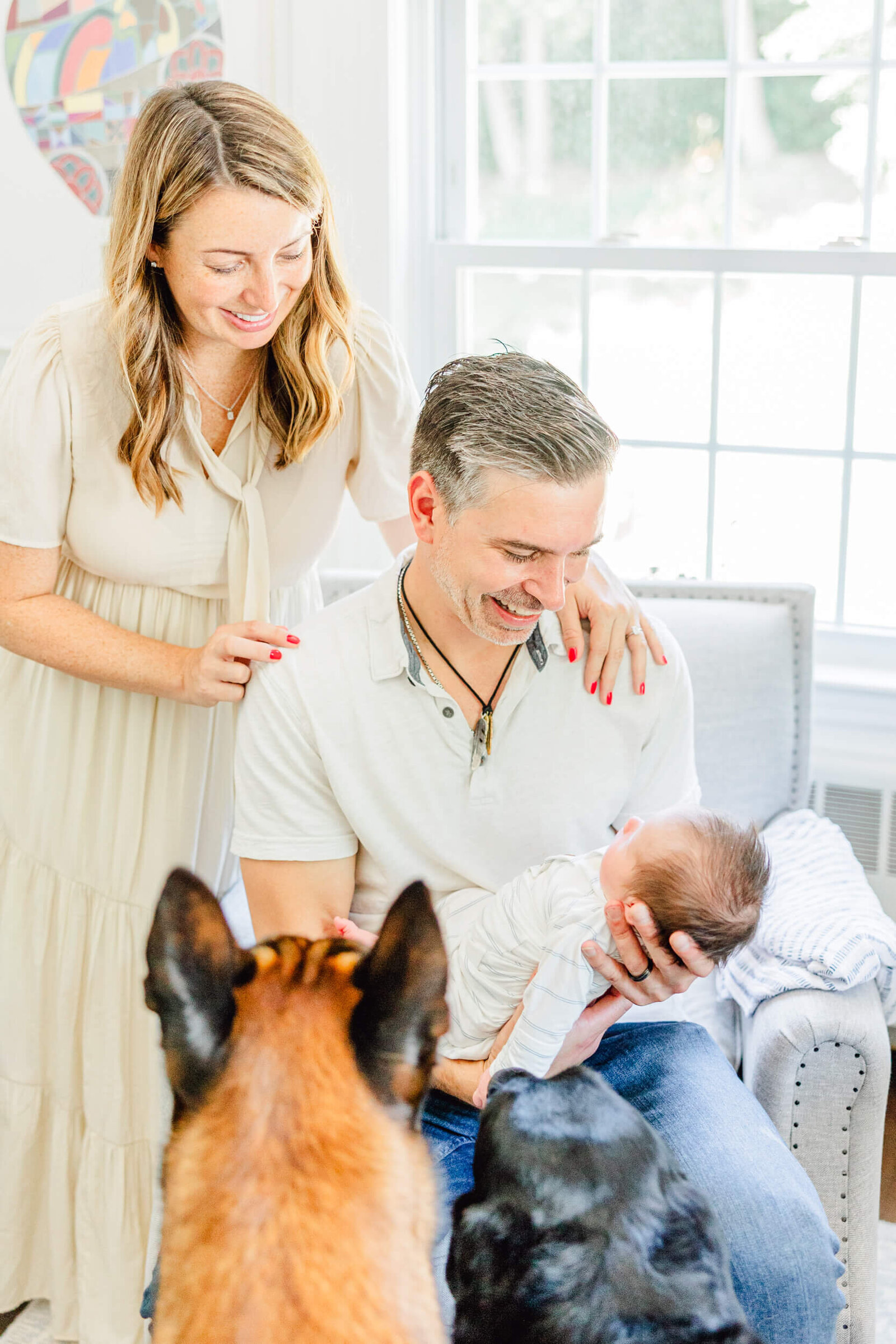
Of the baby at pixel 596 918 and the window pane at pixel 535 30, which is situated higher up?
the window pane at pixel 535 30

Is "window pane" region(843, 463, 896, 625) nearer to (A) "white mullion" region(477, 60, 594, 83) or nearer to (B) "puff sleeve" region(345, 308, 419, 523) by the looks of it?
(A) "white mullion" region(477, 60, 594, 83)

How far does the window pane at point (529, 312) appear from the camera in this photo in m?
2.83

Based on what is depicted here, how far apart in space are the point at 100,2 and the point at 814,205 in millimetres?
1600

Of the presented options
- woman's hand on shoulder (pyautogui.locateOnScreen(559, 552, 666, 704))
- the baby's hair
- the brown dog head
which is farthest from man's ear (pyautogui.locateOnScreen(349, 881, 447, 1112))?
woman's hand on shoulder (pyautogui.locateOnScreen(559, 552, 666, 704))

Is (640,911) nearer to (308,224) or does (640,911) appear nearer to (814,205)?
(308,224)

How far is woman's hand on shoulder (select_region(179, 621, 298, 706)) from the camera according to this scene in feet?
3.90

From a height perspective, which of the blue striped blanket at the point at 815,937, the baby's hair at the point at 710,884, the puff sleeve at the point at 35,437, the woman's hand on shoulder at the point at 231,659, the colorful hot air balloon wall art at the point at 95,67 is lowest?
the blue striped blanket at the point at 815,937

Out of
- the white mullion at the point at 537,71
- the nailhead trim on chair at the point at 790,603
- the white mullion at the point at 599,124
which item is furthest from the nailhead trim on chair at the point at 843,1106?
the white mullion at the point at 537,71

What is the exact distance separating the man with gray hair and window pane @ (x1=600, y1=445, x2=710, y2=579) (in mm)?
1504

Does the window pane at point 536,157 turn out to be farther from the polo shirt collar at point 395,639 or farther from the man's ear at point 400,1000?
the man's ear at point 400,1000

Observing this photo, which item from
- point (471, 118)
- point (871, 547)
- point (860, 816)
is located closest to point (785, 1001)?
point (860, 816)

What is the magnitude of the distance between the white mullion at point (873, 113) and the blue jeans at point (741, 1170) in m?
1.90

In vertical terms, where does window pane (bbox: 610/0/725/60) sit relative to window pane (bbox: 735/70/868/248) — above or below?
above

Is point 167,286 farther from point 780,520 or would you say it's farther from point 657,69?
point 780,520
